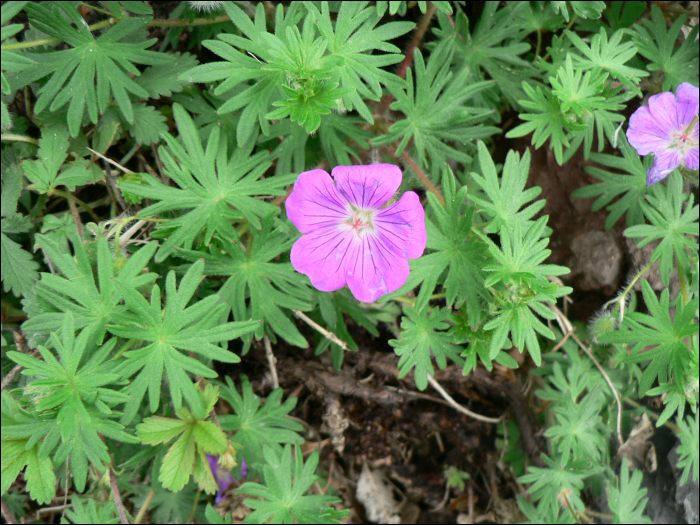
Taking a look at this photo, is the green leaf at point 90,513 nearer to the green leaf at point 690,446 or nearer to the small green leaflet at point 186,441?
the small green leaflet at point 186,441

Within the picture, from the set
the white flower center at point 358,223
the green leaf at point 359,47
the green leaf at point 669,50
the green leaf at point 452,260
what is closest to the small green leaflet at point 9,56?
the green leaf at point 359,47

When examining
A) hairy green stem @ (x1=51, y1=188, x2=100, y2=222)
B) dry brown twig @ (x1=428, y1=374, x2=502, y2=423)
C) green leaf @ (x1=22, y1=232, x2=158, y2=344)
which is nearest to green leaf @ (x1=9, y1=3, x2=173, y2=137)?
hairy green stem @ (x1=51, y1=188, x2=100, y2=222)

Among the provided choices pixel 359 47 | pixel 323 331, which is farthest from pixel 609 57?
pixel 323 331

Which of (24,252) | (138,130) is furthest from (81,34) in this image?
(24,252)

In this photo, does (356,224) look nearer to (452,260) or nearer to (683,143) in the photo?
(452,260)

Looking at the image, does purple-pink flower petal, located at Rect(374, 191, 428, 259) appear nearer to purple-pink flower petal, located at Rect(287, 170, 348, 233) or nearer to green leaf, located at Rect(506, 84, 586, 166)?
purple-pink flower petal, located at Rect(287, 170, 348, 233)
